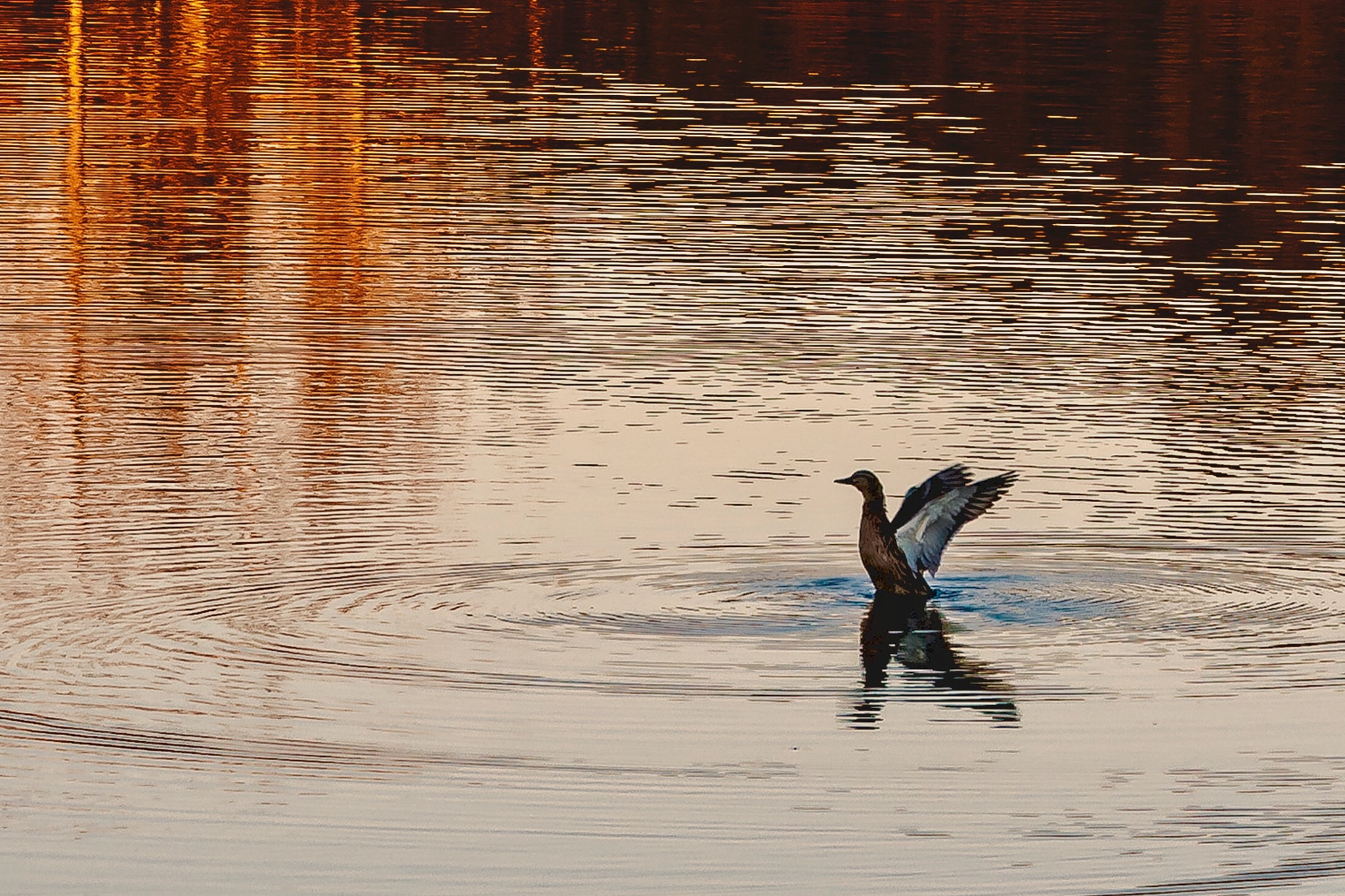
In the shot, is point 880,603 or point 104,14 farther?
point 104,14

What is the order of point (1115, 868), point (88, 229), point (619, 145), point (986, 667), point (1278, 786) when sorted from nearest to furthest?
point (1115, 868) → point (1278, 786) → point (986, 667) → point (88, 229) → point (619, 145)

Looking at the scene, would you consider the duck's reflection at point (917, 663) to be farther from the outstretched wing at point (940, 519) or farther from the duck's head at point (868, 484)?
the duck's head at point (868, 484)

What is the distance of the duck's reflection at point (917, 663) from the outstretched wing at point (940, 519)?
291mm

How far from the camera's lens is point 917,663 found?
13781 millimetres

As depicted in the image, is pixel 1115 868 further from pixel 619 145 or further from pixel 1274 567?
pixel 619 145

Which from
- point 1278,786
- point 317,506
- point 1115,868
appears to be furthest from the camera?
point 317,506

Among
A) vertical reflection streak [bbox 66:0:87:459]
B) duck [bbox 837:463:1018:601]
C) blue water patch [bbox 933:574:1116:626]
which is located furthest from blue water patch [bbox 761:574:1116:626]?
vertical reflection streak [bbox 66:0:87:459]

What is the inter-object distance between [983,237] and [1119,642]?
15934 millimetres

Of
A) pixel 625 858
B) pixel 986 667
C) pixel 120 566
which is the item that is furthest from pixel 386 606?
pixel 625 858

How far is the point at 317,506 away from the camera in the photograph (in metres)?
16.7

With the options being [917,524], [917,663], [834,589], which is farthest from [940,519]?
[917,663]

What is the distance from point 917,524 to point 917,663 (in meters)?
1.64

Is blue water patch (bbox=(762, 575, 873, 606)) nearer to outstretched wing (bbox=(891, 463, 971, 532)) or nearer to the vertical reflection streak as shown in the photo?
outstretched wing (bbox=(891, 463, 971, 532))

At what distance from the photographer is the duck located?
49.3 ft
